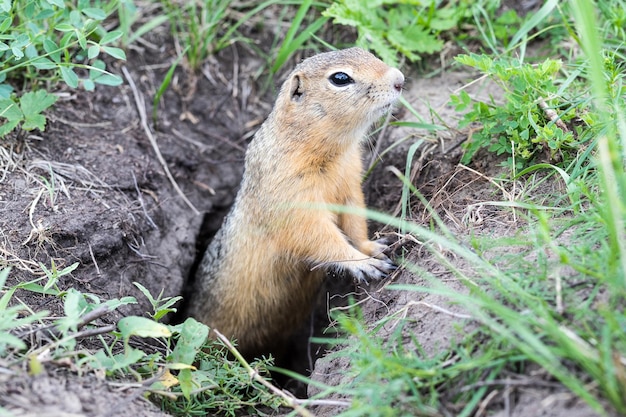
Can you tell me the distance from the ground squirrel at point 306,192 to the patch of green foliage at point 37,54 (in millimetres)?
1280

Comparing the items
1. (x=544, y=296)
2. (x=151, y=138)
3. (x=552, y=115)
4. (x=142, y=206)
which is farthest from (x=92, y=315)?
(x=552, y=115)

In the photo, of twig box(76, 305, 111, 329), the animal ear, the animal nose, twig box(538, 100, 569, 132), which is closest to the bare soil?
twig box(76, 305, 111, 329)

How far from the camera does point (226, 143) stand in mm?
6445

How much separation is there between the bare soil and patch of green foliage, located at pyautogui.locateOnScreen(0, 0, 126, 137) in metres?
0.27

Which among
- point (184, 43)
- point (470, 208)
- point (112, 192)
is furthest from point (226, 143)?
point (470, 208)

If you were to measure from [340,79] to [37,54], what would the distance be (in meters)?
2.34

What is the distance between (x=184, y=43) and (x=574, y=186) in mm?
4165

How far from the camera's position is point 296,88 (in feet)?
15.6

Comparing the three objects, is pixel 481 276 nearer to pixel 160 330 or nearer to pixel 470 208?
pixel 470 208

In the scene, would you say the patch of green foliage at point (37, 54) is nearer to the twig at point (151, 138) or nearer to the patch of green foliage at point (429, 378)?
the twig at point (151, 138)

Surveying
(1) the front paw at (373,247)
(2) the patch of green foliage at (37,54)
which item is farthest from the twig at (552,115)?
(2) the patch of green foliage at (37,54)

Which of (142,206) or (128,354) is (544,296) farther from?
(142,206)

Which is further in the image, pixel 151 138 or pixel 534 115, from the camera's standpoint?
pixel 151 138

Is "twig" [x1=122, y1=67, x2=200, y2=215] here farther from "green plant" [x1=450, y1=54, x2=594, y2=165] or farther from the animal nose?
"green plant" [x1=450, y1=54, x2=594, y2=165]
